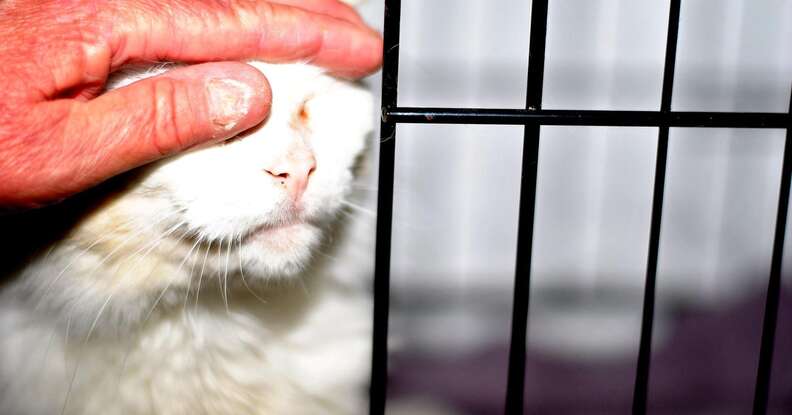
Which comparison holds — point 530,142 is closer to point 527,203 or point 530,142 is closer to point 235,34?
point 527,203

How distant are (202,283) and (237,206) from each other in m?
0.19

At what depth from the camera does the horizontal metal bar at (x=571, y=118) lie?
1.79ft

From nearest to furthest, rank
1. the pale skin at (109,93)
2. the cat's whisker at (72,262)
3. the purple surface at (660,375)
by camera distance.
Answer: the pale skin at (109,93)
the cat's whisker at (72,262)
the purple surface at (660,375)

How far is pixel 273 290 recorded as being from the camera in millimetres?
881

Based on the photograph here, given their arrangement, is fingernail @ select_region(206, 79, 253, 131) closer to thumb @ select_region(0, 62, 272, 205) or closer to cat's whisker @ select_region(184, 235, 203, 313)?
thumb @ select_region(0, 62, 272, 205)

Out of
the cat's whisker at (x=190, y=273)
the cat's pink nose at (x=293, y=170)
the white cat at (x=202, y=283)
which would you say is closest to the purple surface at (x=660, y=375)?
the white cat at (x=202, y=283)

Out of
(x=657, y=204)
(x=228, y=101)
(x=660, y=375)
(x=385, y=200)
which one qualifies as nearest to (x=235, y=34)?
(x=228, y=101)

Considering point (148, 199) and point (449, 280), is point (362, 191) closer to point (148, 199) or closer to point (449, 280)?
point (148, 199)

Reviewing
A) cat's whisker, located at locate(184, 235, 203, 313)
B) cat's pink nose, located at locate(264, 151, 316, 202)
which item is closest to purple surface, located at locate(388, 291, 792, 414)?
cat's whisker, located at locate(184, 235, 203, 313)

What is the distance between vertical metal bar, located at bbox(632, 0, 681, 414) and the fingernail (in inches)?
13.1

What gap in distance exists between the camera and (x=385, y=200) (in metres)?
0.57

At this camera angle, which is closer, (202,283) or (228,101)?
(228,101)

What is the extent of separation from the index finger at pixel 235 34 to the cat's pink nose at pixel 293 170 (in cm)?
10

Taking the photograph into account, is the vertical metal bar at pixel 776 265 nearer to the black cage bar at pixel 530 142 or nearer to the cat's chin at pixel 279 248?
the black cage bar at pixel 530 142
